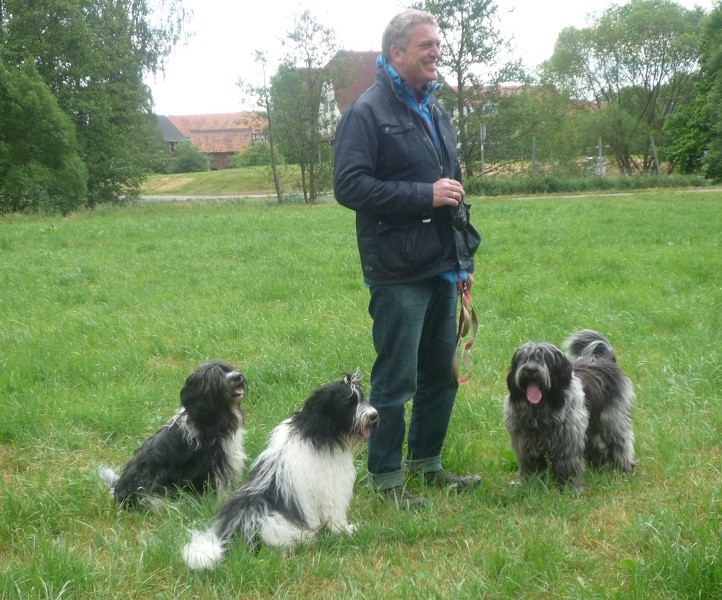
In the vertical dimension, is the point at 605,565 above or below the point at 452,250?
below

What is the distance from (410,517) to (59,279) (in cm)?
812

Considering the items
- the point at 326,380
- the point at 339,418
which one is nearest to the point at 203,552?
the point at 339,418

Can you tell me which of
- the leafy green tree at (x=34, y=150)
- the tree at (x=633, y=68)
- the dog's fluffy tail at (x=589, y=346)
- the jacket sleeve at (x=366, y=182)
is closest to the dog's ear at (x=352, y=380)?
the jacket sleeve at (x=366, y=182)

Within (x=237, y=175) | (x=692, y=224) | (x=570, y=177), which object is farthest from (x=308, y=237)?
(x=237, y=175)

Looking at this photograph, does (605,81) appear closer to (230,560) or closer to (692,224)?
(692,224)

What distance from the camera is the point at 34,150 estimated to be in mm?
27906

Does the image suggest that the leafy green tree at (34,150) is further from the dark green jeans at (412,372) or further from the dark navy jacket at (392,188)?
the dark navy jacket at (392,188)

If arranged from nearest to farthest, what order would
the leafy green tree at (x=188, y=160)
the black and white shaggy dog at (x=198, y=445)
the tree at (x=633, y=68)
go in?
the black and white shaggy dog at (x=198, y=445), the tree at (x=633, y=68), the leafy green tree at (x=188, y=160)

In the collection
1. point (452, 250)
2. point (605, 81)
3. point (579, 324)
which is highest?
point (605, 81)

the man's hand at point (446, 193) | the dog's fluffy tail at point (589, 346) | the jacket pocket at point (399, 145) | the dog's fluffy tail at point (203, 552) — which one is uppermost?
the jacket pocket at point (399, 145)

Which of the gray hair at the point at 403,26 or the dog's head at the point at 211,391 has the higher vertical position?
the gray hair at the point at 403,26

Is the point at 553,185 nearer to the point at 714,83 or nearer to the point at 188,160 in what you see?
the point at 714,83

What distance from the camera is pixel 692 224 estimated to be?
559 inches

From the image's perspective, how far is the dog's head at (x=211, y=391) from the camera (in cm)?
398
